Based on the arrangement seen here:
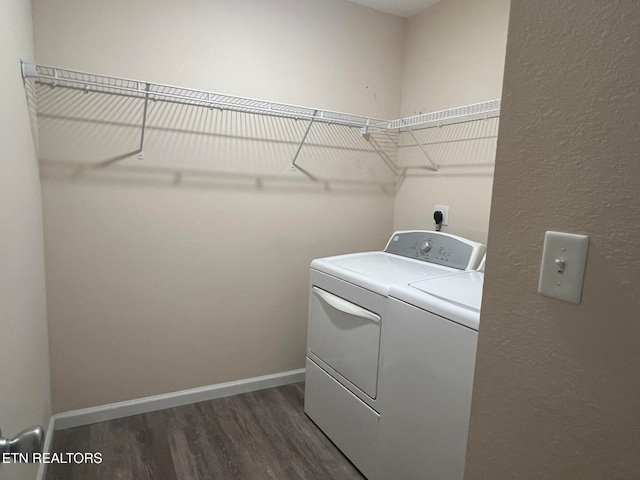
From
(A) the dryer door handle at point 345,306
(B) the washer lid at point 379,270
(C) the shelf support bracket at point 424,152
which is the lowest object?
(A) the dryer door handle at point 345,306

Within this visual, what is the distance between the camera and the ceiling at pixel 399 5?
2.30 metres

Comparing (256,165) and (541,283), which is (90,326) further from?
→ (541,283)

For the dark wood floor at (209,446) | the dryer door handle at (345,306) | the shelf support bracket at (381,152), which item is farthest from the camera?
the shelf support bracket at (381,152)

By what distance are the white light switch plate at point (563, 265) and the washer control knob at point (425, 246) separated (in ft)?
4.92

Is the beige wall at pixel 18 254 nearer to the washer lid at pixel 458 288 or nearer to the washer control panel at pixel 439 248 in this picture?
the washer lid at pixel 458 288

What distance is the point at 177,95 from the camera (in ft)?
6.14

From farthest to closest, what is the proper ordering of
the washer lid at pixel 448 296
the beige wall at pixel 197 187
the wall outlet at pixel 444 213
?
the wall outlet at pixel 444 213 < the beige wall at pixel 197 187 < the washer lid at pixel 448 296

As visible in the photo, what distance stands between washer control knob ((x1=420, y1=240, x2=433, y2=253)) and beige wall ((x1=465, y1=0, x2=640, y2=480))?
141cm

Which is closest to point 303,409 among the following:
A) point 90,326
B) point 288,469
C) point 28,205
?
point 288,469

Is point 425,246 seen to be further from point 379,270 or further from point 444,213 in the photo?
point 379,270

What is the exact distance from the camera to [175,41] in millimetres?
1932

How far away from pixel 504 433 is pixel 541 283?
0.96 feet

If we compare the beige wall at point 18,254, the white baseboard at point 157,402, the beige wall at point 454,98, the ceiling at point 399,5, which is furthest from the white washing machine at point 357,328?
the ceiling at point 399,5

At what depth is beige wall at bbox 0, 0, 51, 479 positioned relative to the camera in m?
1.08
